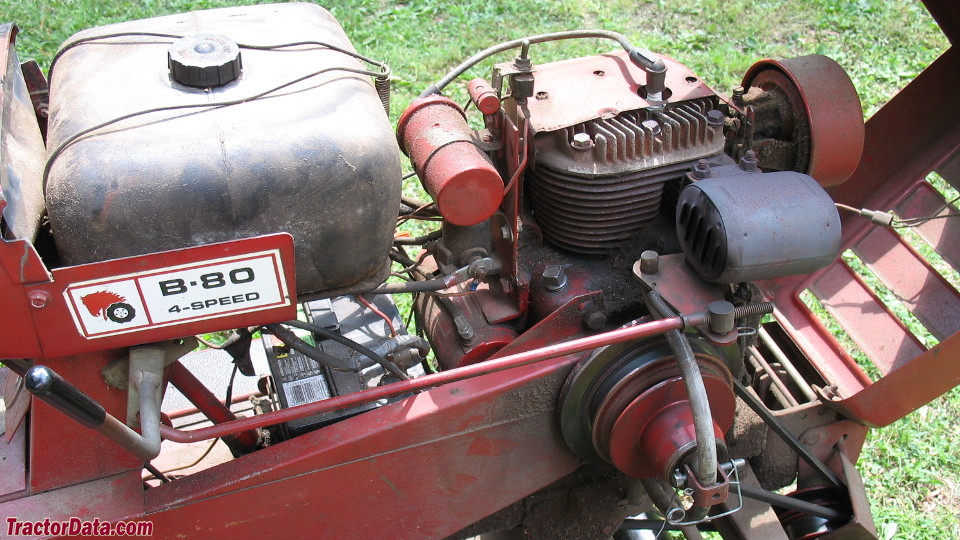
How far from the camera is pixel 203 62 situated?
68.2 inches

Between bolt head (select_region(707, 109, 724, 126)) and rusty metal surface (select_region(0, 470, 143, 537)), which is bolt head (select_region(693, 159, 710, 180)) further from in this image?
rusty metal surface (select_region(0, 470, 143, 537))

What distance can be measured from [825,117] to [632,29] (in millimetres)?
3445

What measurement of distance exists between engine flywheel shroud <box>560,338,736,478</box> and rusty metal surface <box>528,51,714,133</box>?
1.89 ft

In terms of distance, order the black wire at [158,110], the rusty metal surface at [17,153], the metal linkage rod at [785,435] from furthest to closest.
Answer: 1. the metal linkage rod at [785,435]
2. the black wire at [158,110]
3. the rusty metal surface at [17,153]

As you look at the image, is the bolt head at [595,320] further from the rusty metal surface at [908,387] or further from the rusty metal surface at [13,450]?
the rusty metal surface at [13,450]

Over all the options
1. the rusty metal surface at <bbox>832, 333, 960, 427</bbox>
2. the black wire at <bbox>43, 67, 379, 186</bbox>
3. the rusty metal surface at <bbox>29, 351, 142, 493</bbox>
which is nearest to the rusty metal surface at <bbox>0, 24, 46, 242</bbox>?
the black wire at <bbox>43, 67, 379, 186</bbox>

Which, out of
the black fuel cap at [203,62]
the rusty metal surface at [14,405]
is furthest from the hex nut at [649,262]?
the rusty metal surface at [14,405]

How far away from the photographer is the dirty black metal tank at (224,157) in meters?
1.57

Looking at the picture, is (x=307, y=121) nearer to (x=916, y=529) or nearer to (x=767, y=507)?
(x=767, y=507)

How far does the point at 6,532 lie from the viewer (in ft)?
5.65

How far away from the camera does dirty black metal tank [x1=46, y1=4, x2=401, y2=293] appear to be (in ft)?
5.14

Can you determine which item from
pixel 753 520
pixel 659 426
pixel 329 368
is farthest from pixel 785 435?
pixel 329 368

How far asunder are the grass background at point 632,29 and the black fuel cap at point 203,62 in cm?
290

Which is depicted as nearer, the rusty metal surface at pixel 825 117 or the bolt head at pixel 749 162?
the bolt head at pixel 749 162
